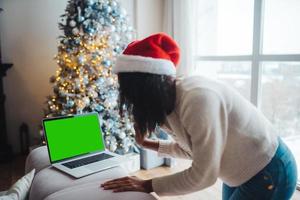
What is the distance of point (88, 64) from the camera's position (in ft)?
8.38

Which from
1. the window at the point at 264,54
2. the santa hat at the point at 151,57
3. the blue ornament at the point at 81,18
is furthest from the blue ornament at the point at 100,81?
the santa hat at the point at 151,57

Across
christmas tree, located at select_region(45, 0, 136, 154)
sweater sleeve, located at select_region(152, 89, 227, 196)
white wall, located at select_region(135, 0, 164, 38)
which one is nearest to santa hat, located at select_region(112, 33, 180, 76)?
sweater sleeve, located at select_region(152, 89, 227, 196)

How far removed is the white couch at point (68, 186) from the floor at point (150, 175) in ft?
4.00

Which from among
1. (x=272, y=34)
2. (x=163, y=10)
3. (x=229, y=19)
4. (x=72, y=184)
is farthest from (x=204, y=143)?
(x=163, y=10)

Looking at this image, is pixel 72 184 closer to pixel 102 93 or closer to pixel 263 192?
pixel 263 192

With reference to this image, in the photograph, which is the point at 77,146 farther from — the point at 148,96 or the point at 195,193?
the point at 195,193

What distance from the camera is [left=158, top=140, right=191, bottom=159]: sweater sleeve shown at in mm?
1177

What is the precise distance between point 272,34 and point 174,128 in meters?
2.03

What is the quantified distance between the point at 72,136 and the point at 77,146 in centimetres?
6

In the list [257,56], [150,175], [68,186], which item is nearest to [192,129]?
[68,186]

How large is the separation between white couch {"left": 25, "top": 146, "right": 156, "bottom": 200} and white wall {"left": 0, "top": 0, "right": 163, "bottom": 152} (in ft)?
6.89

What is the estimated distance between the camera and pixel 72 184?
1110 millimetres

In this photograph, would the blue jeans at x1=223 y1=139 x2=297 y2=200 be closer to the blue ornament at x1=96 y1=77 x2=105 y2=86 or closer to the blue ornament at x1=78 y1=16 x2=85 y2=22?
the blue ornament at x1=96 y1=77 x2=105 y2=86

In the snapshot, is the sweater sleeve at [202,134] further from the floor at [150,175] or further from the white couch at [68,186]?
the floor at [150,175]
